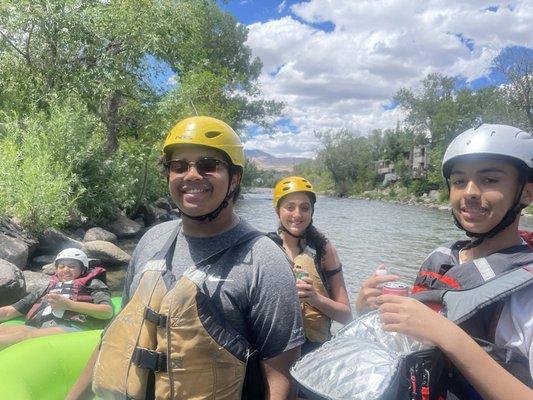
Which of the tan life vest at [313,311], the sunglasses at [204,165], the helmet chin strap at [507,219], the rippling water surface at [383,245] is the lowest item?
the rippling water surface at [383,245]

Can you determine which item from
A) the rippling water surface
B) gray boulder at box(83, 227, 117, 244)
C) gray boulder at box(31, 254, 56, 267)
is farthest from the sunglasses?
gray boulder at box(83, 227, 117, 244)

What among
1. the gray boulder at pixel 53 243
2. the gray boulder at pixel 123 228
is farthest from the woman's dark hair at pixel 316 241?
the gray boulder at pixel 123 228

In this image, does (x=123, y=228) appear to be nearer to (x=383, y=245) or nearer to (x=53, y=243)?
(x=53, y=243)

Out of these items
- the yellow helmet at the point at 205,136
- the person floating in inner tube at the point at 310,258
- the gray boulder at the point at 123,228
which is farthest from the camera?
the gray boulder at the point at 123,228

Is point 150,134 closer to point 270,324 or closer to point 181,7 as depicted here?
point 181,7

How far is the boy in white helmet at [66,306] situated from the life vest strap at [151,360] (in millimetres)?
2811

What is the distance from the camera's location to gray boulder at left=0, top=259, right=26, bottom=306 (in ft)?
19.4

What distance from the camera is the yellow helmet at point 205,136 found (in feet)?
5.97

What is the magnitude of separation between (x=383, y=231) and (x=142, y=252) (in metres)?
18.4

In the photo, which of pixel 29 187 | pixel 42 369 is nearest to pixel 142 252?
pixel 42 369

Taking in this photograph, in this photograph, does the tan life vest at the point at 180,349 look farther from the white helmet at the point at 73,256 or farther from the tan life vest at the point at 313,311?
the white helmet at the point at 73,256

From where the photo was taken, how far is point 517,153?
1630 mm

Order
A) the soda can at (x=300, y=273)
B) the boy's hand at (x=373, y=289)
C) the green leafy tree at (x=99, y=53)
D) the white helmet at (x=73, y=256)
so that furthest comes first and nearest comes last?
the green leafy tree at (x=99, y=53), the white helmet at (x=73, y=256), the soda can at (x=300, y=273), the boy's hand at (x=373, y=289)

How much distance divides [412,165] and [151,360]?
58.9 m
